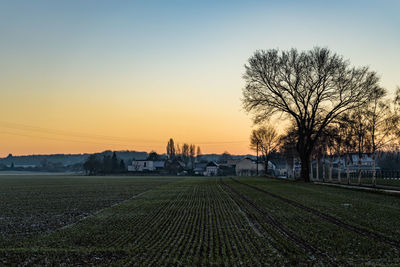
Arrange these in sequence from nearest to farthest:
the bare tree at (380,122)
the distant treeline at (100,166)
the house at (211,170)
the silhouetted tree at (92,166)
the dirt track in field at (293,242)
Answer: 1. the dirt track in field at (293,242)
2. the bare tree at (380,122)
3. the distant treeline at (100,166)
4. the silhouetted tree at (92,166)
5. the house at (211,170)

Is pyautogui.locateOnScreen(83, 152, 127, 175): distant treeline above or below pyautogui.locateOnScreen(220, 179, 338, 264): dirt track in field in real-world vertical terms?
above

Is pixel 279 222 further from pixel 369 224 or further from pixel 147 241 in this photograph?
pixel 147 241

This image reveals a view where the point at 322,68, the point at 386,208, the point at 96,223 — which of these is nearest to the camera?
the point at 96,223

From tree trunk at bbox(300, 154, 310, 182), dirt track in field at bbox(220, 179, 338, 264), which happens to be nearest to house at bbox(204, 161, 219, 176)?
tree trunk at bbox(300, 154, 310, 182)

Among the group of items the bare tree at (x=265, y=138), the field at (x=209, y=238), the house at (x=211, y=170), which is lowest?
the field at (x=209, y=238)

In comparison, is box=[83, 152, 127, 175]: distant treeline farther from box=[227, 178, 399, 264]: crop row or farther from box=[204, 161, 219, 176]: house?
box=[227, 178, 399, 264]: crop row

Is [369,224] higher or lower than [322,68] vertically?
lower

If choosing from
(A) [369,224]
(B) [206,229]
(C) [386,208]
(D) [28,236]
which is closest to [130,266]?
(B) [206,229]

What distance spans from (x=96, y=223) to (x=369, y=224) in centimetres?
1273

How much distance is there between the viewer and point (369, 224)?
16.0 meters

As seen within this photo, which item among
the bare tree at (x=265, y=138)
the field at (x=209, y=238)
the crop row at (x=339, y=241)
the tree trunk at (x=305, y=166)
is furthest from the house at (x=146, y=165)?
the crop row at (x=339, y=241)

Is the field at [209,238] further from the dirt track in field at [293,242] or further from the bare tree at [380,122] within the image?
the bare tree at [380,122]

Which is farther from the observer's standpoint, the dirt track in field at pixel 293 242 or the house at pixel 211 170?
the house at pixel 211 170

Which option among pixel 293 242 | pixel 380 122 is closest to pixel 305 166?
pixel 380 122
